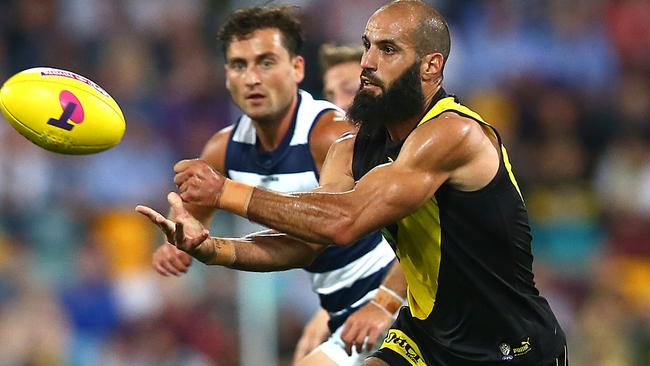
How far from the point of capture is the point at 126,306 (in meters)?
9.82

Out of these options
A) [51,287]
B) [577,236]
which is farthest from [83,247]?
[577,236]

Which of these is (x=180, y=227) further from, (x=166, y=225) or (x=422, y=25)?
(x=422, y=25)

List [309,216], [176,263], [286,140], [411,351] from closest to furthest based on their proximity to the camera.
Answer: [309,216]
[411,351]
[176,263]
[286,140]

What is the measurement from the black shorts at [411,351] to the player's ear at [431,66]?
42.4 inches

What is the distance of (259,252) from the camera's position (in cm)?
496

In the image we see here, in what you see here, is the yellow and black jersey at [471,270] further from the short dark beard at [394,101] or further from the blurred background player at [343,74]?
the blurred background player at [343,74]

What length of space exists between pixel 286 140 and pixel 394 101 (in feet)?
5.02

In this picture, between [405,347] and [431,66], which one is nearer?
[431,66]

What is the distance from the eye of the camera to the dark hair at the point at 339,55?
6875 mm

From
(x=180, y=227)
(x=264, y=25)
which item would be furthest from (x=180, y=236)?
(x=264, y=25)

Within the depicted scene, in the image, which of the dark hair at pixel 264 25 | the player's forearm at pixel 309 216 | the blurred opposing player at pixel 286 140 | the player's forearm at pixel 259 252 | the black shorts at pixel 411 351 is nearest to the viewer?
the player's forearm at pixel 309 216

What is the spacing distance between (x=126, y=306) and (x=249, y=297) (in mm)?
1482

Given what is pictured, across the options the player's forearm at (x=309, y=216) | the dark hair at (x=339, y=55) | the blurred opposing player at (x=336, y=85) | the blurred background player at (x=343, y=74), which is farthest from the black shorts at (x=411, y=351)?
the dark hair at (x=339, y=55)

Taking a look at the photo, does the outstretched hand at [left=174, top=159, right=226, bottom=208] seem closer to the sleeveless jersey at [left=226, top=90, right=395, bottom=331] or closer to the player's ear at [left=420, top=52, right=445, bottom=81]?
the player's ear at [left=420, top=52, right=445, bottom=81]
